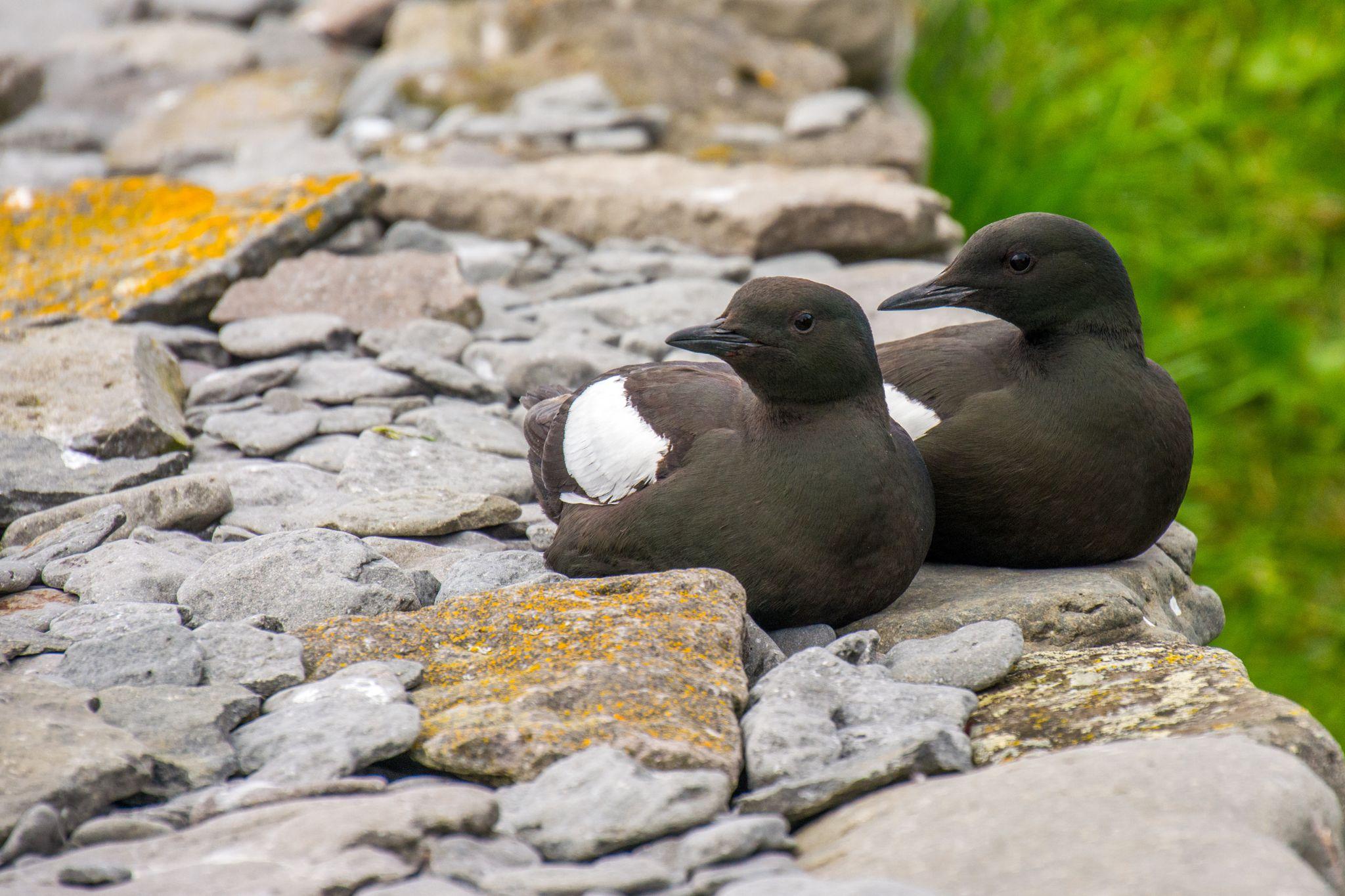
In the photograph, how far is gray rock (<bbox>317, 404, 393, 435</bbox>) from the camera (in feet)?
14.3

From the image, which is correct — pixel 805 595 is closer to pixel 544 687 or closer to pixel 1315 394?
pixel 544 687

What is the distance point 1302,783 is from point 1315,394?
691cm

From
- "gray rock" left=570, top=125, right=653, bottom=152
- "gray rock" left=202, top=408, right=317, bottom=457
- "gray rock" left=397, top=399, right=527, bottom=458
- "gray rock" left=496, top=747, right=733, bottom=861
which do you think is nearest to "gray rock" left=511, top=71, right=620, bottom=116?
"gray rock" left=570, top=125, right=653, bottom=152

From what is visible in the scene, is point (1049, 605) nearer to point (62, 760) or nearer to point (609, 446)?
point (609, 446)

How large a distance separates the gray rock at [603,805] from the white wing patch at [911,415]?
1.44m

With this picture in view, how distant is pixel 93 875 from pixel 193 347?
3.21 m

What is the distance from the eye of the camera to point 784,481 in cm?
307

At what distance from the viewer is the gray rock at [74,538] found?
3404mm

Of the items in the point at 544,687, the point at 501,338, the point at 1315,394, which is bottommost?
the point at 1315,394

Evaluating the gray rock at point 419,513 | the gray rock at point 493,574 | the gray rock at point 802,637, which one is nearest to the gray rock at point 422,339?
the gray rock at point 419,513

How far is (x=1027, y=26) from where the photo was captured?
10.3 m

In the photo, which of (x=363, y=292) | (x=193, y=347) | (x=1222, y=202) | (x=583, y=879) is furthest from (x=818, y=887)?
(x=1222, y=202)

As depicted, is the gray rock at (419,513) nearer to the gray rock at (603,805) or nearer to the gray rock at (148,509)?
the gray rock at (148,509)

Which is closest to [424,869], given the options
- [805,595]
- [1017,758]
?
[1017,758]
